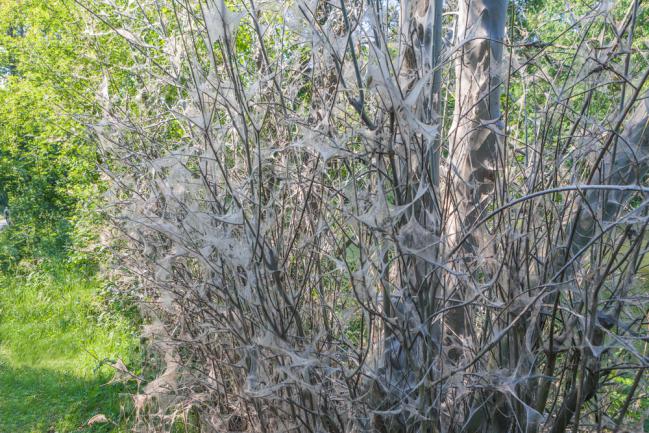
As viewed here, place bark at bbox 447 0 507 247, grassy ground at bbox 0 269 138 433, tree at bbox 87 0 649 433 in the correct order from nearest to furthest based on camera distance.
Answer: tree at bbox 87 0 649 433 → bark at bbox 447 0 507 247 → grassy ground at bbox 0 269 138 433

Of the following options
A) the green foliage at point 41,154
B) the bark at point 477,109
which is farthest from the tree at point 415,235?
the green foliage at point 41,154

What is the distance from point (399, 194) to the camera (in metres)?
2.01

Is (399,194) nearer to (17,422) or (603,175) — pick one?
(603,175)

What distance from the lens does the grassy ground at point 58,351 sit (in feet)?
16.0

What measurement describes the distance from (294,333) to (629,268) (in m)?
1.33

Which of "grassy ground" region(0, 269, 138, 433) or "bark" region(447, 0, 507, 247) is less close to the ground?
"bark" region(447, 0, 507, 247)

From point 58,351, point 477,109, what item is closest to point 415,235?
point 477,109

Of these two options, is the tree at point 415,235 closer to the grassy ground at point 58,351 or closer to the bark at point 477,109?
the bark at point 477,109

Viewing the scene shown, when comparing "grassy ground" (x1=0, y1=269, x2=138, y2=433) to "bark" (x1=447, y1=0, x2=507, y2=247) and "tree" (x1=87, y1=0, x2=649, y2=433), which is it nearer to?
"tree" (x1=87, y1=0, x2=649, y2=433)

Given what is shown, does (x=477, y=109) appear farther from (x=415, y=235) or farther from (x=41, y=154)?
(x=41, y=154)

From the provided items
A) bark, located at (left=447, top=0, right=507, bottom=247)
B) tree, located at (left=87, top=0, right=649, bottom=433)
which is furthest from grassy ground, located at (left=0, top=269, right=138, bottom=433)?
bark, located at (left=447, top=0, right=507, bottom=247)

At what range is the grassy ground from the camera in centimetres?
486

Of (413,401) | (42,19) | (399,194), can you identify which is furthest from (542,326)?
(42,19)

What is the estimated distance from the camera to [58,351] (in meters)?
6.29
